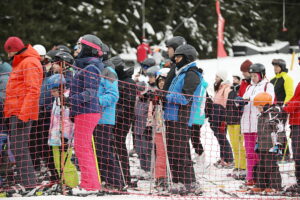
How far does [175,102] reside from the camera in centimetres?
701

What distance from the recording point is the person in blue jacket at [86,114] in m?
6.48

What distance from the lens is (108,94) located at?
22.7ft

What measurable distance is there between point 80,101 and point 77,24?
18.0m

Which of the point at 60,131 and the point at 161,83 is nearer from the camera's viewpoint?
the point at 60,131

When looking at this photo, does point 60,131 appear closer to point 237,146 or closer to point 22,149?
point 22,149

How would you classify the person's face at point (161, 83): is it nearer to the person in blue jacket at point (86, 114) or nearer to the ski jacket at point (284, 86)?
the person in blue jacket at point (86, 114)

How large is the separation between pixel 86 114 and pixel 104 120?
2.04ft

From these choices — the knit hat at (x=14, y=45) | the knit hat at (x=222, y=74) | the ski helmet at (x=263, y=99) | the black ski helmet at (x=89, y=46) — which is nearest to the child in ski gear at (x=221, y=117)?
the knit hat at (x=222, y=74)

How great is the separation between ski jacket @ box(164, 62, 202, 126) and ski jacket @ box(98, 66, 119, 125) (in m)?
0.68

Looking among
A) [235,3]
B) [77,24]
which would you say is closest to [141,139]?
[77,24]

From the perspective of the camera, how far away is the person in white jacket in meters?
7.93

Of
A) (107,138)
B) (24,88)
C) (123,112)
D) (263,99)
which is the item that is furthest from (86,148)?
(263,99)

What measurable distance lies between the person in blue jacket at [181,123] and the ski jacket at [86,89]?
979 mm

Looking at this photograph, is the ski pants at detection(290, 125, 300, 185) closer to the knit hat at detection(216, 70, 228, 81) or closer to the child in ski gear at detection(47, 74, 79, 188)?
the knit hat at detection(216, 70, 228, 81)
